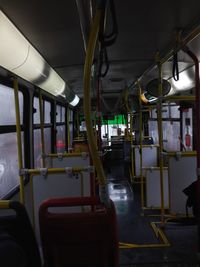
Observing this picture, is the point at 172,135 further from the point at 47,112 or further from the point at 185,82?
the point at 47,112

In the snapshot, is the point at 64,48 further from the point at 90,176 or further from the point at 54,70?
the point at 90,176

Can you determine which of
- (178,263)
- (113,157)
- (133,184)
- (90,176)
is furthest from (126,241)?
(113,157)

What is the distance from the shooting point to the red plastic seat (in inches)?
57.1

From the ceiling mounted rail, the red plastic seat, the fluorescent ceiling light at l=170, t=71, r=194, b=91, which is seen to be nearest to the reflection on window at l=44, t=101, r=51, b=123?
the ceiling mounted rail

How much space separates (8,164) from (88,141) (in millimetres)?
2162

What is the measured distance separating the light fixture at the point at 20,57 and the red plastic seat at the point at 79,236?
128 centimetres

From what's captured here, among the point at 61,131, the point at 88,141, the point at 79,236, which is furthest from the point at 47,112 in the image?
the point at 88,141

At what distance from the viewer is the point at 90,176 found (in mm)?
3033

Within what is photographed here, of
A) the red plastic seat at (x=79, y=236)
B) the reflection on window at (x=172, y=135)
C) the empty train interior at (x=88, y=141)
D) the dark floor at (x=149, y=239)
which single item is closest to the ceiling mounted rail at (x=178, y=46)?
the empty train interior at (x=88, y=141)

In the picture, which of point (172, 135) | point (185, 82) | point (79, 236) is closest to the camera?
point (79, 236)

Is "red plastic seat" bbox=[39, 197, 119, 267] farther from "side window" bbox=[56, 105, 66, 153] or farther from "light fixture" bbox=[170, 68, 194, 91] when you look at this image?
"side window" bbox=[56, 105, 66, 153]

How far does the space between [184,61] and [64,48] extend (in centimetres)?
172

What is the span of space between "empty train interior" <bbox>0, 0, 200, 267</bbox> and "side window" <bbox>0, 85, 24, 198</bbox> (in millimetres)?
11

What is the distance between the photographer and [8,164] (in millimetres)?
3215
